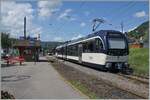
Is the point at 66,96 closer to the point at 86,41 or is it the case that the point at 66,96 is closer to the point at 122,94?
the point at 122,94

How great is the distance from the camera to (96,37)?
29156 millimetres

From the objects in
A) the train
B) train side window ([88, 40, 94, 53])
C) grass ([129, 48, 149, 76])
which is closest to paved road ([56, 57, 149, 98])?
the train

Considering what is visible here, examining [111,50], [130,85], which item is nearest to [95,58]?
[111,50]

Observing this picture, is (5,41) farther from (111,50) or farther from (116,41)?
(111,50)

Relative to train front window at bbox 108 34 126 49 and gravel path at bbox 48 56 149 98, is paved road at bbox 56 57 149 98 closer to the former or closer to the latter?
gravel path at bbox 48 56 149 98

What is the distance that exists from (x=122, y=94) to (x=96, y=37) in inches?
589

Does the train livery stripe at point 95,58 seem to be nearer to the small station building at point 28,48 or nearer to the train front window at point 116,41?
the train front window at point 116,41

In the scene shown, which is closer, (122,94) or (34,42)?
(122,94)

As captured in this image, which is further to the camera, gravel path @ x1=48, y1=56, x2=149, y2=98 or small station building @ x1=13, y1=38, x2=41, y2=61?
small station building @ x1=13, y1=38, x2=41, y2=61

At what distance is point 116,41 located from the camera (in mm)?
27719

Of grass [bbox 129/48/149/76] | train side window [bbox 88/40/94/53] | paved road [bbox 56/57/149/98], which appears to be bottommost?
paved road [bbox 56/57/149/98]

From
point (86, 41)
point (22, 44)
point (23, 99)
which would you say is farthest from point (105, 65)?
point (22, 44)

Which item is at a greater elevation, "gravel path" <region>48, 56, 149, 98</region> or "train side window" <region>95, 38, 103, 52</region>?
"train side window" <region>95, 38, 103, 52</region>

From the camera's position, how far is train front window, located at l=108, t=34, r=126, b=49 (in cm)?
2741
